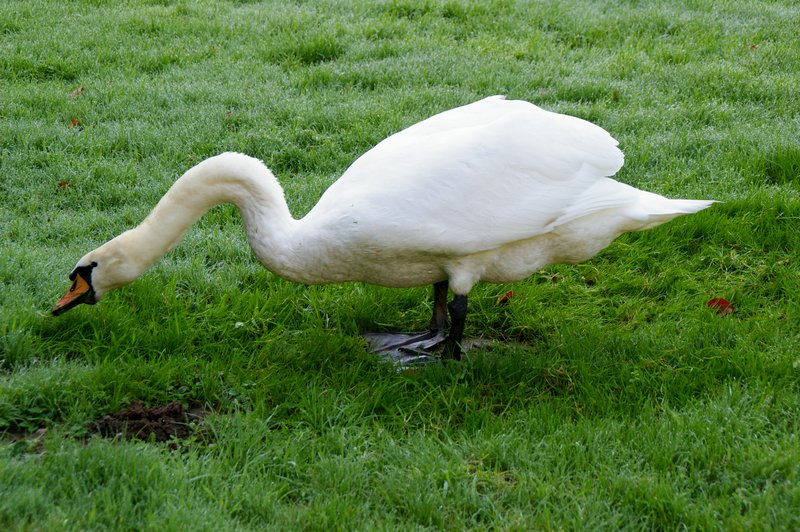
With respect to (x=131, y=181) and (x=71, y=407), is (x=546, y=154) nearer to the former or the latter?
(x=71, y=407)

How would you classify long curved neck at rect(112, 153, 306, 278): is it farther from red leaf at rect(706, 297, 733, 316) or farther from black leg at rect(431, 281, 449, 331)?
red leaf at rect(706, 297, 733, 316)

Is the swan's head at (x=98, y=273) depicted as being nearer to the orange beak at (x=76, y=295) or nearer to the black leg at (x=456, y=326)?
the orange beak at (x=76, y=295)

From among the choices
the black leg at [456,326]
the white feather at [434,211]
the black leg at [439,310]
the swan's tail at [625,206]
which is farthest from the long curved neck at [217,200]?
the swan's tail at [625,206]

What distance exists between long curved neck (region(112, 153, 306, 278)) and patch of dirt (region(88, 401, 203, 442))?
716 mm

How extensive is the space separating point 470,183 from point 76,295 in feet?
6.18

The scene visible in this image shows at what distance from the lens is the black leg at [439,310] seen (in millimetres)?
5109

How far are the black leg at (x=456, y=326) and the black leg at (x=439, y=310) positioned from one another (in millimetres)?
359

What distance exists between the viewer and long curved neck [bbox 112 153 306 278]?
439 cm

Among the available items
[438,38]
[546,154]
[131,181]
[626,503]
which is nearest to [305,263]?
[546,154]

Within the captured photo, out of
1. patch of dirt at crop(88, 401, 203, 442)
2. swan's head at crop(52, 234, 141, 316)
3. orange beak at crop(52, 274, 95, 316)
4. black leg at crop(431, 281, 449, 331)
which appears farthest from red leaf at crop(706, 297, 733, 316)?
orange beak at crop(52, 274, 95, 316)

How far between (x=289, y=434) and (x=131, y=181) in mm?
2874

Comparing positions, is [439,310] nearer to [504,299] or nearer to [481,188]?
[504,299]

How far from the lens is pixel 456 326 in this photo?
471 centimetres

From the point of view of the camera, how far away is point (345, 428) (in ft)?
13.3
